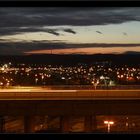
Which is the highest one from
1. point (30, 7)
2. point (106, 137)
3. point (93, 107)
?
point (30, 7)

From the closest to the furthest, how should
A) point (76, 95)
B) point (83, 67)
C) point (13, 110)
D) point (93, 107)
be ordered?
point (83, 67)
point (13, 110)
point (93, 107)
point (76, 95)

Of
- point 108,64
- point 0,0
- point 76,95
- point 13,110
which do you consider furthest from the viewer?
point 76,95

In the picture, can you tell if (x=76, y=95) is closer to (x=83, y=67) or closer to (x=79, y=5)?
(x=83, y=67)

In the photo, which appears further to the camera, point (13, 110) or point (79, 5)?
point (13, 110)

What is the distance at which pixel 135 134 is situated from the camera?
9.77 feet

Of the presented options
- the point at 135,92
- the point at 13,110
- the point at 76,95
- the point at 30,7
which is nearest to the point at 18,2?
the point at 30,7

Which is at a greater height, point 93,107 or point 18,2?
point 18,2

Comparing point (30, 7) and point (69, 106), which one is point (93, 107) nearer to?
point (69, 106)

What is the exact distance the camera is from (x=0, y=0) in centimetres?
295

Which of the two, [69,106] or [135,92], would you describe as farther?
[135,92]

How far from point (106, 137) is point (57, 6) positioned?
40.3 inches

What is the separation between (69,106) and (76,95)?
9.09 feet

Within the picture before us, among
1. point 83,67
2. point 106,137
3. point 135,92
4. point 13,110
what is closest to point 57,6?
point 106,137

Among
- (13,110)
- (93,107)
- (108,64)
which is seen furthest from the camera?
(93,107)
